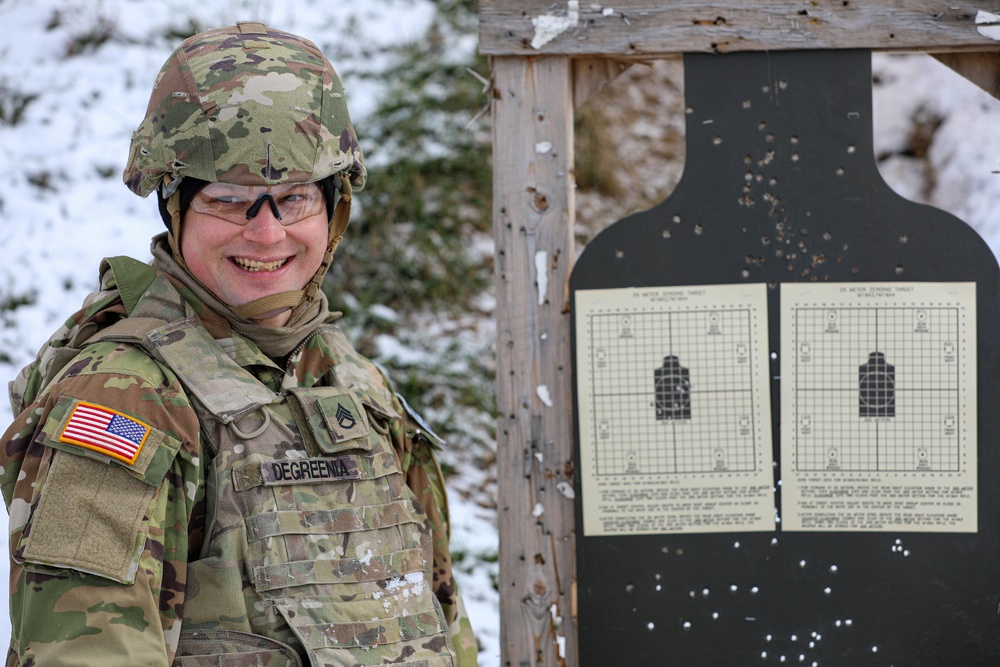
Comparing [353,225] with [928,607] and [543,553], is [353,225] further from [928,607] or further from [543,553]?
[928,607]

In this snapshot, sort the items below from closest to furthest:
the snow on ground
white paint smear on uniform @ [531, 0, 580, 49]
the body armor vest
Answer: the body armor vest → white paint smear on uniform @ [531, 0, 580, 49] → the snow on ground

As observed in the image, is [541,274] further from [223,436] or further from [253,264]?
[223,436]

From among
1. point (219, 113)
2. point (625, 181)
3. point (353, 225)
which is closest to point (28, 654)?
point (219, 113)

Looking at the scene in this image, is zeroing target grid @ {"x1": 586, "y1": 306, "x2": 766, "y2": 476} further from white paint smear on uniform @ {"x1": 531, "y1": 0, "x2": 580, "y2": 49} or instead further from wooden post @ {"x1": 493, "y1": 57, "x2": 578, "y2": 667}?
white paint smear on uniform @ {"x1": 531, "y1": 0, "x2": 580, "y2": 49}

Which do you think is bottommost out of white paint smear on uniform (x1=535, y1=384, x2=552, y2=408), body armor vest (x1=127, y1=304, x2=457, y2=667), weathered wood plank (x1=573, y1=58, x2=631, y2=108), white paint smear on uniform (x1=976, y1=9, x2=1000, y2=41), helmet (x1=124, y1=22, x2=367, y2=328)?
body armor vest (x1=127, y1=304, x2=457, y2=667)

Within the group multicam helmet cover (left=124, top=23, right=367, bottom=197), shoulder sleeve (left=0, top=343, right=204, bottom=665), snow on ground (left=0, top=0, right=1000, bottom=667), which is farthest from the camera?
snow on ground (left=0, top=0, right=1000, bottom=667)

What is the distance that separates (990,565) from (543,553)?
3.62 feet

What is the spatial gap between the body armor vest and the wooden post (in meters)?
0.49

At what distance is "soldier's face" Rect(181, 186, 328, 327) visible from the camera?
199 cm

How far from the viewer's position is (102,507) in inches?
66.6

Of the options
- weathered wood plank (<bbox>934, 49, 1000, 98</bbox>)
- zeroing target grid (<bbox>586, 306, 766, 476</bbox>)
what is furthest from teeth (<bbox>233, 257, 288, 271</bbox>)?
weathered wood plank (<bbox>934, 49, 1000, 98</bbox>)

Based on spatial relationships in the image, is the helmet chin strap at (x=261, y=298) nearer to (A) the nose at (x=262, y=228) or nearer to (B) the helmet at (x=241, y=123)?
(B) the helmet at (x=241, y=123)

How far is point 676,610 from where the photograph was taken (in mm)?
2506

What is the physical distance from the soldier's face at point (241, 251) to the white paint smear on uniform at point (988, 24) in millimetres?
1688
